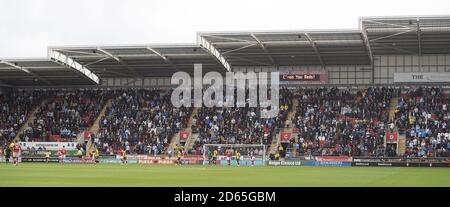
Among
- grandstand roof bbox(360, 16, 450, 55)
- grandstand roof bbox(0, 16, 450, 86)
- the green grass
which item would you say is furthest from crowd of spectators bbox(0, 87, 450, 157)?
the green grass

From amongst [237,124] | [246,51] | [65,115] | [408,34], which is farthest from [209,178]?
[65,115]

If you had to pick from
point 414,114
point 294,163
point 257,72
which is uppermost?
point 257,72

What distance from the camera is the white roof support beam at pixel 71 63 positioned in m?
56.6

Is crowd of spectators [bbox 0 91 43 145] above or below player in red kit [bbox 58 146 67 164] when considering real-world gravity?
above

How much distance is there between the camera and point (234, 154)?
54.3 m

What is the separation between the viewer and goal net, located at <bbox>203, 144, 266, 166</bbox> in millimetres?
53125

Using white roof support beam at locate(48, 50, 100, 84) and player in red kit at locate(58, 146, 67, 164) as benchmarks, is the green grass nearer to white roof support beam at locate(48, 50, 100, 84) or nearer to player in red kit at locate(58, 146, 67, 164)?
player in red kit at locate(58, 146, 67, 164)

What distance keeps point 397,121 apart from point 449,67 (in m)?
8.16

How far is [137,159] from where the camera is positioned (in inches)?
2202

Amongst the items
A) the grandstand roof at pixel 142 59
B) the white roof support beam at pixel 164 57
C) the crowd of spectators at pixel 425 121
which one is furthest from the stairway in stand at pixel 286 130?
the white roof support beam at pixel 164 57

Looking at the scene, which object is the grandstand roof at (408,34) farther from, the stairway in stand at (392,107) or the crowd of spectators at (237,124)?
the crowd of spectators at (237,124)

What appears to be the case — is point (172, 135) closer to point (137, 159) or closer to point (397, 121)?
point (137, 159)

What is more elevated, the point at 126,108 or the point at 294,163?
the point at 126,108

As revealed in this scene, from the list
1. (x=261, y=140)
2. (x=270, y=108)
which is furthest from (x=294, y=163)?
(x=270, y=108)
